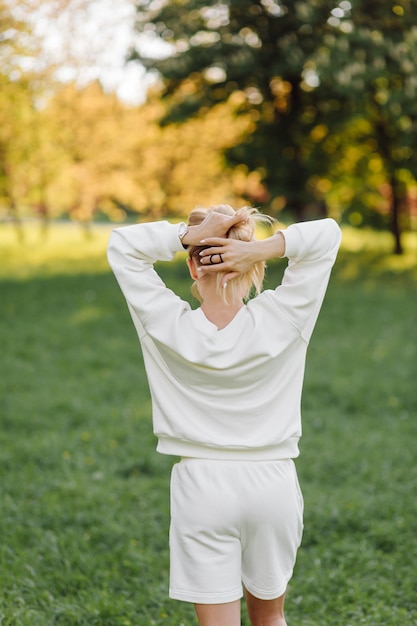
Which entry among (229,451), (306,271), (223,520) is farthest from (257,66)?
(223,520)

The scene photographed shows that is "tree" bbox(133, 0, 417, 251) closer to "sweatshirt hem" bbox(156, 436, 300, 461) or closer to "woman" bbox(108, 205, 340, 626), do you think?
"woman" bbox(108, 205, 340, 626)

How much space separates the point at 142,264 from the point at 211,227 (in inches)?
10.3

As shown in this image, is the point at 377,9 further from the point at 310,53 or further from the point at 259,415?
the point at 259,415

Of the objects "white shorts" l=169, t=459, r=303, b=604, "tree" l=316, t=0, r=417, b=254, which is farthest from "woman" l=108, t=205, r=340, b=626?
"tree" l=316, t=0, r=417, b=254

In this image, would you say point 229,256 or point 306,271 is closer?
point 229,256

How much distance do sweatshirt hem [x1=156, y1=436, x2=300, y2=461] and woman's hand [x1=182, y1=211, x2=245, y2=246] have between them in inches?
25.0

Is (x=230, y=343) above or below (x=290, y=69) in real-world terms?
above

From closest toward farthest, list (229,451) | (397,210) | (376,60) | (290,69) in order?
(229,451) → (376,60) → (290,69) → (397,210)

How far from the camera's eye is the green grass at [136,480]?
12.1 feet

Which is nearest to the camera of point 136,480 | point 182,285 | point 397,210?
point 136,480

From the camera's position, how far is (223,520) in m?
2.29

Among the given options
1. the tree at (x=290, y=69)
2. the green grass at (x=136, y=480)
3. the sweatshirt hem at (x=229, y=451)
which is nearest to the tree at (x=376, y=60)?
the tree at (x=290, y=69)

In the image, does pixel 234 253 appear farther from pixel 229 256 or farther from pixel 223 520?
pixel 223 520

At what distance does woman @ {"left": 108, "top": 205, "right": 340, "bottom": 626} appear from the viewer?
2297 mm
